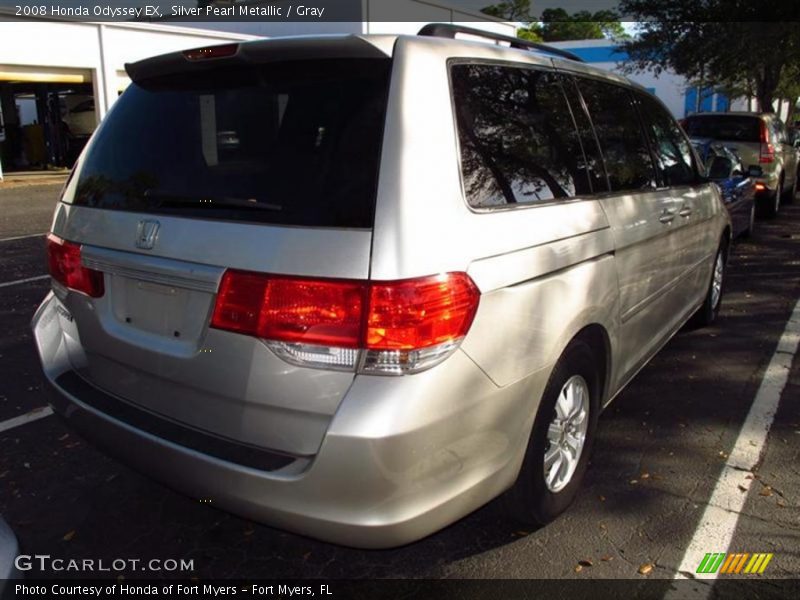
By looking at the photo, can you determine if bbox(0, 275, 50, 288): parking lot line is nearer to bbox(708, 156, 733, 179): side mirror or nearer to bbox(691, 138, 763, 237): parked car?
bbox(708, 156, 733, 179): side mirror

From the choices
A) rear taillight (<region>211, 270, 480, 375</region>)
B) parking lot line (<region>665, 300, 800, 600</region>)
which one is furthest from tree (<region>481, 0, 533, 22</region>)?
rear taillight (<region>211, 270, 480, 375</region>)

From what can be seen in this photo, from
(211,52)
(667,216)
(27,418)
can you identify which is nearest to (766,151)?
(667,216)

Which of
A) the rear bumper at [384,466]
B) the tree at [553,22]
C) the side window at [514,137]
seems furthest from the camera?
the tree at [553,22]

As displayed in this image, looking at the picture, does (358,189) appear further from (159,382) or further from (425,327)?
(159,382)

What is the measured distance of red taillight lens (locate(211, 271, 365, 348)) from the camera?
79.5 inches

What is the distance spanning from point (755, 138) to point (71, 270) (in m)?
11.0

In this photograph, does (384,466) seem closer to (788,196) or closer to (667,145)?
(667,145)

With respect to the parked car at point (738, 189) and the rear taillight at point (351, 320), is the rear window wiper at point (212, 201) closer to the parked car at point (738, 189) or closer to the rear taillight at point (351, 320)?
the rear taillight at point (351, 320)

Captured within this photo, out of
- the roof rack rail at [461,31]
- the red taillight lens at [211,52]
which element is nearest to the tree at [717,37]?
the roof rack rail at [461,31]

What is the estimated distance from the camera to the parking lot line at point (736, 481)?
9.07 feet

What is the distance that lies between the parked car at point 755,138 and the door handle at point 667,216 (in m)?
7.85

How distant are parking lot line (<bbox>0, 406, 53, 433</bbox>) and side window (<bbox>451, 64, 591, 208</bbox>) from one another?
9.68 feet

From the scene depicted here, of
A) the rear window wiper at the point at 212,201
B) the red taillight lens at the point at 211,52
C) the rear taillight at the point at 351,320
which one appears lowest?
the rear taillight at the point at 351,320
